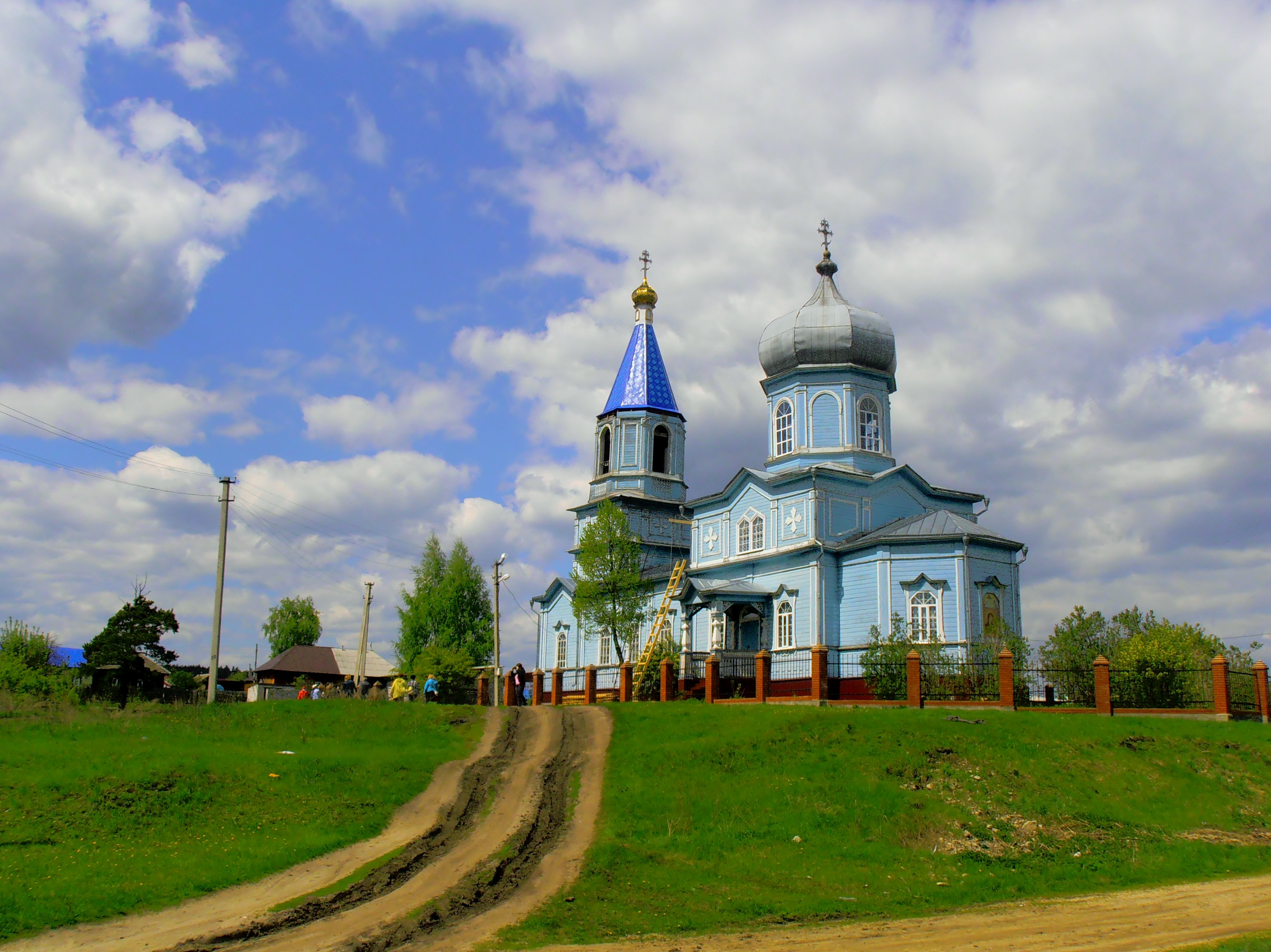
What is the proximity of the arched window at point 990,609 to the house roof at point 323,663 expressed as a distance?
1294 inches

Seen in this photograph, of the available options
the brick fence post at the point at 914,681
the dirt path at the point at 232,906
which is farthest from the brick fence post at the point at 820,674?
the dirt path at the point at 232,906

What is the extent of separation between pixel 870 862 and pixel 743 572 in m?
19.3

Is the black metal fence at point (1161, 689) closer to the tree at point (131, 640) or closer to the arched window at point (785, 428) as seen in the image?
the arched window at point (785, 428)

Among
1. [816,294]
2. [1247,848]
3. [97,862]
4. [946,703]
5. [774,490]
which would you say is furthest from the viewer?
[816,294]

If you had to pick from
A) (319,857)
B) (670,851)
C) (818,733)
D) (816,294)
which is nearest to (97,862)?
(319,857)

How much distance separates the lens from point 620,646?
35.8 metres

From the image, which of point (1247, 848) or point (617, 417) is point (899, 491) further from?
point (1247, 848)

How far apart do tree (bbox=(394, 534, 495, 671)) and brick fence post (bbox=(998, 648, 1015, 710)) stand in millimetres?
28016

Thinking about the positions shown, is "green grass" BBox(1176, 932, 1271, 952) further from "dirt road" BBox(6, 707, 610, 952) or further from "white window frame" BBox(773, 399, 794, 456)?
"white window frame" BBox(773, 399, 794, 456)

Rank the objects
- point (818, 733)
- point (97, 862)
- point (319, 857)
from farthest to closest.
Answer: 1. point (818, 733)
2. point (319, 857)
3. point (97, 862)

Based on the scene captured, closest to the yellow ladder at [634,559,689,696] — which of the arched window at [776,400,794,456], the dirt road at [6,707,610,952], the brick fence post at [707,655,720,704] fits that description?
the brick fence post at [707,655,720,704]

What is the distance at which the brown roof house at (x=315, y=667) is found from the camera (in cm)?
5344

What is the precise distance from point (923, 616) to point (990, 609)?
182 cm

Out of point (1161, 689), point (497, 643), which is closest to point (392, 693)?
point (497, 643)
